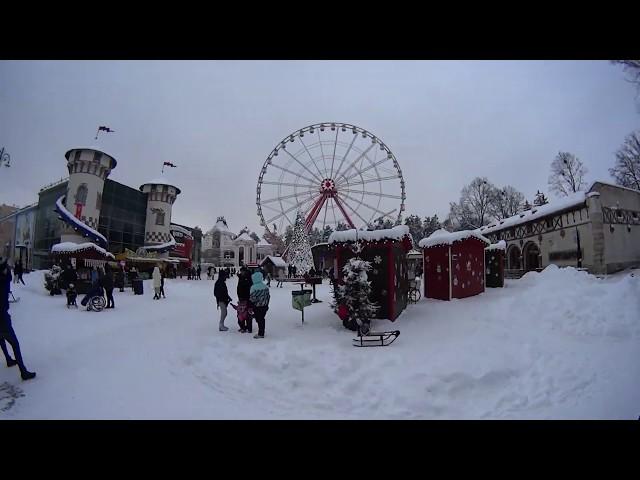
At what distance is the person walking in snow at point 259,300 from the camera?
615cm

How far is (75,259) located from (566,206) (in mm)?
17940

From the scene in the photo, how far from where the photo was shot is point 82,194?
6789 mm

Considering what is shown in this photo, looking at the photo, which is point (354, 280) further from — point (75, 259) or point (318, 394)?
point (75, 259)

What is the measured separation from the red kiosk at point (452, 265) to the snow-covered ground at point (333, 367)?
9.41 ft

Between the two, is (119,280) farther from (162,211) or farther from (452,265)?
(452,265)

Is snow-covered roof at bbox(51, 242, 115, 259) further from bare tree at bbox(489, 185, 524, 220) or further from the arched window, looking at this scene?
bare tree at bbox(489, 185, 524, 220)

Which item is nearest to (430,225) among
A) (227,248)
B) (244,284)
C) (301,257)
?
(301,257)

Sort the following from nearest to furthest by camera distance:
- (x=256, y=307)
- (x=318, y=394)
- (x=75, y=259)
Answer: (x=318, y=394), (x=256, y=307), (x=75, y=259)

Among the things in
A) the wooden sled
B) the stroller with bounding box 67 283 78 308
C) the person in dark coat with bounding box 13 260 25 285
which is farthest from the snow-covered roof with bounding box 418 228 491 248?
the stroller with bounding box 67 283 78 308

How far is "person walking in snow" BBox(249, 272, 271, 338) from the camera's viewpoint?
20.2 feet

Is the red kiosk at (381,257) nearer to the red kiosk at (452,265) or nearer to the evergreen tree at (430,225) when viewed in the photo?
the red kiosk at (452,265)

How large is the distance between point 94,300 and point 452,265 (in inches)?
468
